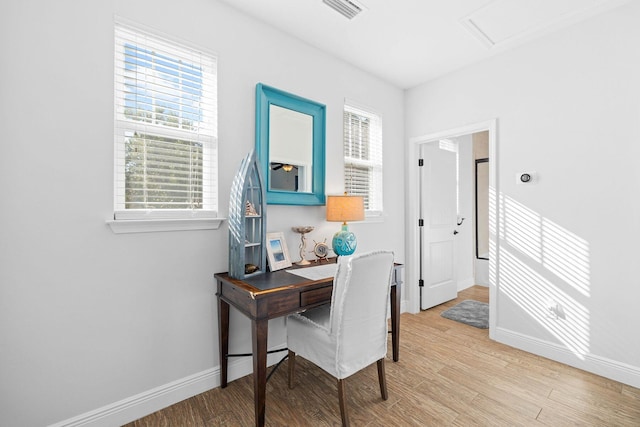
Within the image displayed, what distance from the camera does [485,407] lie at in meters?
1.89

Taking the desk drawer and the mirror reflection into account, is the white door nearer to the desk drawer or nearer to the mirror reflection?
the mirror reflection

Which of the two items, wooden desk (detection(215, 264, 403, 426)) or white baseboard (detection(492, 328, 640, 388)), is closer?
wooden desk (detection(215, 264, 403, 426))

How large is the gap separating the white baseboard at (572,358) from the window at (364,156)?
1.71 m

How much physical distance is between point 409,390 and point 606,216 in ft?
6.49

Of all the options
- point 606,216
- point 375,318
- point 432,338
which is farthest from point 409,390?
point 606,216

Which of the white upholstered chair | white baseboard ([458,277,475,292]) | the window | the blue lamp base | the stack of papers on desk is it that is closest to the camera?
the white upholstered chair

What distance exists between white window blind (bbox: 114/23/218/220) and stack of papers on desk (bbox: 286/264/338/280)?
0.74 meters

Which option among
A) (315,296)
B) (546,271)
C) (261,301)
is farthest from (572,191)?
(261,301)

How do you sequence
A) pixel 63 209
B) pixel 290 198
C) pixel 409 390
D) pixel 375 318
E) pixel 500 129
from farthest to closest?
pixel 500 129
pixel 290 198
pixel 409 390
pixel 375 318
pixel 63 209

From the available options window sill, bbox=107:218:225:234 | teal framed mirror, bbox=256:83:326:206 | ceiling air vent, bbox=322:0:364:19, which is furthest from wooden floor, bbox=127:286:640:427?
ceiling air vent, bbox=322:0:364:19

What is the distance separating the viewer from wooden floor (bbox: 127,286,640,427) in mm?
1776

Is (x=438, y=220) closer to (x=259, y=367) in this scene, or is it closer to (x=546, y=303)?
(x=546, y=303)

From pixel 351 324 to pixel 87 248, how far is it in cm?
154

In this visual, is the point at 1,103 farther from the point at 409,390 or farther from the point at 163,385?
the point at 409,390
